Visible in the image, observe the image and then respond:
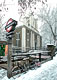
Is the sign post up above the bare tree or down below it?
below

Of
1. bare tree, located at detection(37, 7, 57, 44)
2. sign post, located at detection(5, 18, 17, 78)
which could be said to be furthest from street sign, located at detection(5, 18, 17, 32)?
bare tree, located at detection(37, 7, 57, 44)

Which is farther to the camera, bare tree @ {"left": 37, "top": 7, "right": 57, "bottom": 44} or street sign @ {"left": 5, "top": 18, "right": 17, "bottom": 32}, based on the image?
bare tree @ {"left": 37, "top": 7, "right": 57, "bottom": 44}

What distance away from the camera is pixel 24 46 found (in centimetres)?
2553

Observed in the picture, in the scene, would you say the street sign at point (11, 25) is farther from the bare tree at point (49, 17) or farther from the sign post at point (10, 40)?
the bare tree at point (49, 17)

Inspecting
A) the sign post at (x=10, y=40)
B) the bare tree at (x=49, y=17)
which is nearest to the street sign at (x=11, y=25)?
the sign post at (x=10, y=40)

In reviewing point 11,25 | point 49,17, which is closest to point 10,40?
point 11,25

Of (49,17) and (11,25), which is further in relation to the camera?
(49,17)

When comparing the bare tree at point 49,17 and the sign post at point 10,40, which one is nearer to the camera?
the sign post at point 10,40

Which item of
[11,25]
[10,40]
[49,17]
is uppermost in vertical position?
[49,17]

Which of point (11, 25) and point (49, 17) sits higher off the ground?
point (49, 17)

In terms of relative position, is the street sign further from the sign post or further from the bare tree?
the bare tree

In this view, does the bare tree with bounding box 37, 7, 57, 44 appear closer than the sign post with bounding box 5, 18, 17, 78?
No

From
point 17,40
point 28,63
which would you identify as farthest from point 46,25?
point 28,63

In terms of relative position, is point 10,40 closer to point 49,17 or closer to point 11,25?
point 11,25
